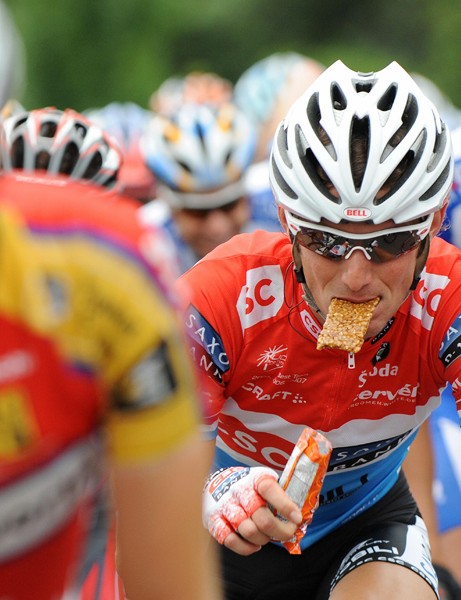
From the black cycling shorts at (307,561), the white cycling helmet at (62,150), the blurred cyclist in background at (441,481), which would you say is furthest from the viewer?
the white cycling helmet at (62,150)

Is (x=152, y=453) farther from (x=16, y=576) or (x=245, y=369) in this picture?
(x=245, y=369)

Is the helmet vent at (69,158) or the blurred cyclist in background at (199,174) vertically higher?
the helmet vent at (69,158)

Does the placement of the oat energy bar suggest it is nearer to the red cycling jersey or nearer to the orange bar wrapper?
the red cycling jersey

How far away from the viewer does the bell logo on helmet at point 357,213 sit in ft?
12.0

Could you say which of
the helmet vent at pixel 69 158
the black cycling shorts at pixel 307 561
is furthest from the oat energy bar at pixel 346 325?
the helmet vent at pixel 69 158

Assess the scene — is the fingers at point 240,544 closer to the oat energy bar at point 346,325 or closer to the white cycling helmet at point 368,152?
the oat energy bar at point 346,325

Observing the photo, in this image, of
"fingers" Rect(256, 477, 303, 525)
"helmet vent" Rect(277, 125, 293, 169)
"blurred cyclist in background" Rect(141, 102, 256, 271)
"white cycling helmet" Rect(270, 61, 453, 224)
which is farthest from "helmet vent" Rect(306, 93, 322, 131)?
"blurred cyclist in background" Rect(141, 102, 256, 271)

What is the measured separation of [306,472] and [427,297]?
2.89ft

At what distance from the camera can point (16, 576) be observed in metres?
1.90

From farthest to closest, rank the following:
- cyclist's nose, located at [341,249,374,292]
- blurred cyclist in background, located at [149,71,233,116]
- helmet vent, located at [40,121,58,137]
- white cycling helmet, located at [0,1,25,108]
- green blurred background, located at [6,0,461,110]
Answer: green blurred background, located at [6,0,461,110]
blurred cyclist in background, located at [149,71,233,116]
helmet vent, located at [40,121,58,137]
cyclist's nose, located at [341,249,374,292]
white cycling helmet, located at [0,1,25,108]

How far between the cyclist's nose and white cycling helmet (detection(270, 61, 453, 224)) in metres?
0.12

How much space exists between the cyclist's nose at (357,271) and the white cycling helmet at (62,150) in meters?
2.47

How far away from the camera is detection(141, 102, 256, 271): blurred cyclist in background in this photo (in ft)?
27.3

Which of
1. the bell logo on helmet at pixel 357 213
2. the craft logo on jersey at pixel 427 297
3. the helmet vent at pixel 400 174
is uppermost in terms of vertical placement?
the helmet vent at pixel 400 174
